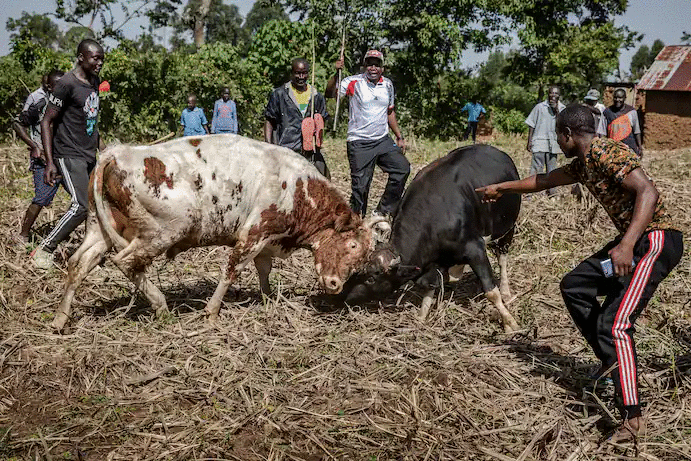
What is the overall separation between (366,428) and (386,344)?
1275 millimetres

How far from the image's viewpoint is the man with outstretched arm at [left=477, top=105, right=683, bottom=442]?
12.8 feet

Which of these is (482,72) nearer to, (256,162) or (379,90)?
(379,90)

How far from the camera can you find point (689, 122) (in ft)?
67.3

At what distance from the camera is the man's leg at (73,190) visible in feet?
20.9

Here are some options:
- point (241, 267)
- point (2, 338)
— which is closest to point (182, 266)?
point (241, 267)

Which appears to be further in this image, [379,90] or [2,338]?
[379,90]

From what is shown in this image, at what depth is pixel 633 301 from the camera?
400 cm

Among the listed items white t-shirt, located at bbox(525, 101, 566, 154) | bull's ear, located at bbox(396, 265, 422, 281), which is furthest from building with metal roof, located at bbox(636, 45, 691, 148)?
bull's ear, located at bbox(396, 265, 422, 281)

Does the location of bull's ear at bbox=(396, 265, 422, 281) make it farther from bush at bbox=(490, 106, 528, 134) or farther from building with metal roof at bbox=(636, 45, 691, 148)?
bush at bbox=(490, 106, 528, 134)

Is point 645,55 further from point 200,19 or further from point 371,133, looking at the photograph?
point 371,133

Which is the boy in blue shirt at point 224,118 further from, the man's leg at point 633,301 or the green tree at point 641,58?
the green tree at point 641,58

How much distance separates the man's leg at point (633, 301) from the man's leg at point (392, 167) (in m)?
4.09

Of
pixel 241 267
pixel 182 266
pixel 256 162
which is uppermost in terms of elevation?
pixel 256 162

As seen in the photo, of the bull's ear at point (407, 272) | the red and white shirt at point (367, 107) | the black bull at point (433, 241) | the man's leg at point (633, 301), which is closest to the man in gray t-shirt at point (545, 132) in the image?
the red and white shirt at point (367, 107)
